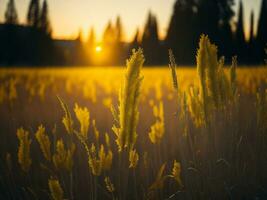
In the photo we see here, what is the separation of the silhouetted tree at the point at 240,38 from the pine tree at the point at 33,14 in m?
18.7

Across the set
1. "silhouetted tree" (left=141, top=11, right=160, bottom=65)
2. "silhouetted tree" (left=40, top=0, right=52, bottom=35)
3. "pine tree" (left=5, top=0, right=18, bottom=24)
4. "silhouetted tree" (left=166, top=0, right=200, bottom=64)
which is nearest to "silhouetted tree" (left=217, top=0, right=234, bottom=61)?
"silhouetted tree" (left=166, top=0, right=200, bottom=64)

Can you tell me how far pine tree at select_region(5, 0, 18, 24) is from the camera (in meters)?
34.3

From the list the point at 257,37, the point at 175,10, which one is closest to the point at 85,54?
the point at 175,10

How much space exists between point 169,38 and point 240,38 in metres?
5.89

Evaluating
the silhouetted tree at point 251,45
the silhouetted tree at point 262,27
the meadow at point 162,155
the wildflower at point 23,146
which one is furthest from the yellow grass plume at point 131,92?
the silhouetted tree at point 262,27

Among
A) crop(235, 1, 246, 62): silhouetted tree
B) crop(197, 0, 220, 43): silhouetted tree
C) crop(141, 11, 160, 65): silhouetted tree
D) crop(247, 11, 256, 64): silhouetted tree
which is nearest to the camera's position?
crop(247, 11, 256, 64): silhouetted tree

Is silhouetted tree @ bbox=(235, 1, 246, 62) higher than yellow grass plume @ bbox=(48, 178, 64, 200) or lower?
higher

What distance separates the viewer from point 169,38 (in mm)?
32031

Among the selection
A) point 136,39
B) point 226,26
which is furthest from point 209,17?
point 136,39

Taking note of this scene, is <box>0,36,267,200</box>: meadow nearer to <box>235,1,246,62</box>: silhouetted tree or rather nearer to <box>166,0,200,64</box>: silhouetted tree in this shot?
<box>166,0,200,64</box>: silhouetted tree

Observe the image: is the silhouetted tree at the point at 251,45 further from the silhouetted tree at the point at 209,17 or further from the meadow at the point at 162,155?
the meadow at the point at 162,155

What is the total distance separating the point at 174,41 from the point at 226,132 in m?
30.0

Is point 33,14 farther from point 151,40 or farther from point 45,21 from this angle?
point 151,40

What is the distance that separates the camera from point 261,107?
146 centimetres
